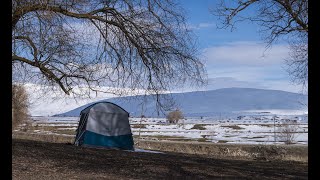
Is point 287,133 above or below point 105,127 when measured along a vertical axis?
below

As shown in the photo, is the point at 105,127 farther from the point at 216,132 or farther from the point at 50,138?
the point at 216,132

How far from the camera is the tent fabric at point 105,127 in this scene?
1948 centimetres

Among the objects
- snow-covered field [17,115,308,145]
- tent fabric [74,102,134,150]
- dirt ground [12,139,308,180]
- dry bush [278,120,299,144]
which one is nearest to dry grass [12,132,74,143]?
snow-covered field [17,115,308,145]

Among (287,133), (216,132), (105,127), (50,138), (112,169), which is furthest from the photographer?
(216,132)

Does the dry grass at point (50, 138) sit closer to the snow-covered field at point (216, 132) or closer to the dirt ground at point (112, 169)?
the snow-covered field at point (216, 132)

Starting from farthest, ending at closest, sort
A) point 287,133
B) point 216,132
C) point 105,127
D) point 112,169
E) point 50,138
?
point 216,132
point 287,133
point 50,138
point 105,127
point 112,169

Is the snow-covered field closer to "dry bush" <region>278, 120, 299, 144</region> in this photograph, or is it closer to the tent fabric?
"dry bush" <region>278, 120, 299, 144</region>

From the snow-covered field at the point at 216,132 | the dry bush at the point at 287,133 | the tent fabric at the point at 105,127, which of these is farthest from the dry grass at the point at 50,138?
the dry bush at the point at 287,133

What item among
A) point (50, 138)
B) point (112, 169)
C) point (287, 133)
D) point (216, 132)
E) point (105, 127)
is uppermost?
point (105, 127)

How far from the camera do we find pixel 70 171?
9.93m

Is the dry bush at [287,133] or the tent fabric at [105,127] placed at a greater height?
the tent fabric at [105,127]

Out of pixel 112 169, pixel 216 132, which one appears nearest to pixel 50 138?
pixel 112 169

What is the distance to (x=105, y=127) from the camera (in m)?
19.8

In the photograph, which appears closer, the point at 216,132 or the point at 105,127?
the point at 105,127
